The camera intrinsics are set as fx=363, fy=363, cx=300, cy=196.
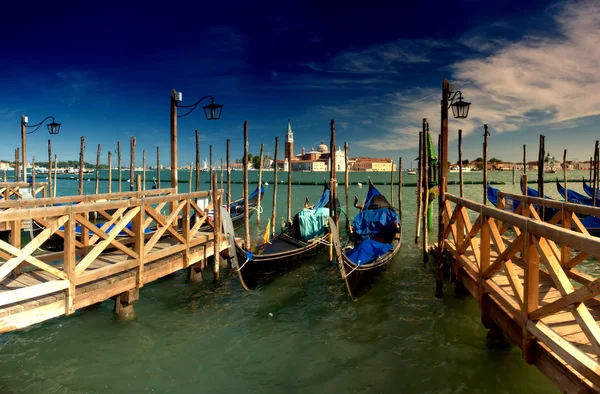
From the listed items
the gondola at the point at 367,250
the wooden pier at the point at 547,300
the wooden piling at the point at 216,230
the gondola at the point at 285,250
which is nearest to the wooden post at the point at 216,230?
the wooden piling at the point at 216,230

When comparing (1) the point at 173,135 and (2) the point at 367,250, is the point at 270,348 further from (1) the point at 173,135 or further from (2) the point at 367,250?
(1) the point at 173,135

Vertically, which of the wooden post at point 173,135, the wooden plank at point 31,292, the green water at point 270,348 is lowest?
the green water at point 270,348

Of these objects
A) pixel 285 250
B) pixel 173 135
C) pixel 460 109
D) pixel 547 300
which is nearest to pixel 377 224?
pixel 285 250

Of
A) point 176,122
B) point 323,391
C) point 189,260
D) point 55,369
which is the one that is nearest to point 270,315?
point 189,260

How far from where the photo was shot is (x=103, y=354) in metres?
4.43

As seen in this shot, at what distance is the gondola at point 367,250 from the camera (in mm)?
6055

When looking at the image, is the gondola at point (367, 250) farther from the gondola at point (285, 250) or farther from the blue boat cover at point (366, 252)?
the gondola at point (285, 250)

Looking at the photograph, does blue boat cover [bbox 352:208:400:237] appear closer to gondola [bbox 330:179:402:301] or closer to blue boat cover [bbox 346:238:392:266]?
gondola [bbox 330:179:402:301]

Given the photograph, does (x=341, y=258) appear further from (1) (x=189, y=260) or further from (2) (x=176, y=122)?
(2) (x=176, y=122)

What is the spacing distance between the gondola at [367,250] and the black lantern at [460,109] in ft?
9.50

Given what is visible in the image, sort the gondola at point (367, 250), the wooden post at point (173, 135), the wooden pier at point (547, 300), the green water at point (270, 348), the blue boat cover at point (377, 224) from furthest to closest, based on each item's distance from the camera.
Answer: the blue boat cover at point (377, 224), the wooden post at point (173, 135), the gondola at point (367, 250), the green water at point (270, 348), the wooden pier at point (547, 300)

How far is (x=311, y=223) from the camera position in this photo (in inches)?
366

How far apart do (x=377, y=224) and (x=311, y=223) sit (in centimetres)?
189

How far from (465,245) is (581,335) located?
2.25m
